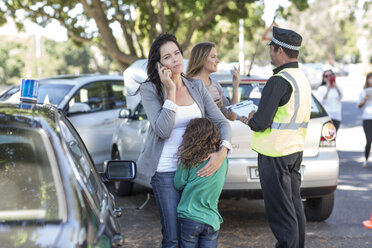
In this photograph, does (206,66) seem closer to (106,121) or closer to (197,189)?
(197,189)

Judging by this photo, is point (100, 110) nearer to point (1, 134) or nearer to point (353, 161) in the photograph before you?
point (353, 161)

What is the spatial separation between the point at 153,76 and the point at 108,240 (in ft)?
6.11

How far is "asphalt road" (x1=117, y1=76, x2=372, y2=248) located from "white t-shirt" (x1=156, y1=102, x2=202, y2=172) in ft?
7.23

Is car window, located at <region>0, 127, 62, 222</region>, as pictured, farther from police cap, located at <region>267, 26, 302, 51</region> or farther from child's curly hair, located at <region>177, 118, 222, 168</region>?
police cap, located at <region>267, 26, 302, 51</region>

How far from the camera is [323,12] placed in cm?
8138

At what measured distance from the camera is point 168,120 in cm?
368

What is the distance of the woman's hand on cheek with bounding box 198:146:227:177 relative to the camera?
12.0 feet

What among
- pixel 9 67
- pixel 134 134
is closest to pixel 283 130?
pixel 134 134

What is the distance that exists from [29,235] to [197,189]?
5.49 feet

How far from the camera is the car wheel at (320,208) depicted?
21.4ft

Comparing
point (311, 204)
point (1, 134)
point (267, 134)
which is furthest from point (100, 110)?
point (1, 134)

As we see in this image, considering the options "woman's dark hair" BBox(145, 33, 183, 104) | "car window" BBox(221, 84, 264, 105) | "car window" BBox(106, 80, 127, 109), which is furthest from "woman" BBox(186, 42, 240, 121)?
"car window" BBox(106, 80, 127, 109)

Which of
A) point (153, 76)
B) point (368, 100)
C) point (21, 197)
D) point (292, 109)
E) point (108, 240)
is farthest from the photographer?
point (368, 100)

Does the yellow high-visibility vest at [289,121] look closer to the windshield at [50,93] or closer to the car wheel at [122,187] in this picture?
the car wheel at [122,187]
